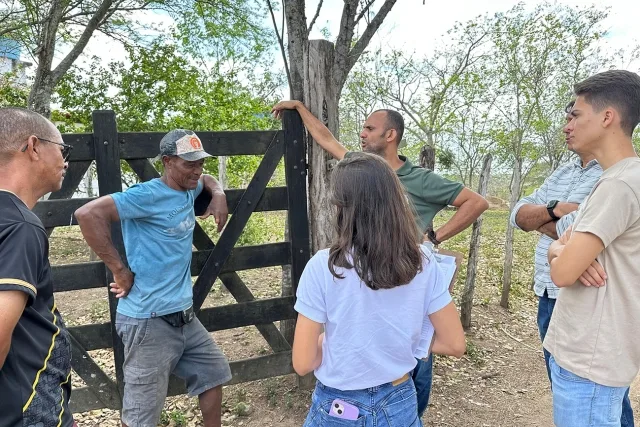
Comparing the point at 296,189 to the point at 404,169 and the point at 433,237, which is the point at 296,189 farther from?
the point at 433,237

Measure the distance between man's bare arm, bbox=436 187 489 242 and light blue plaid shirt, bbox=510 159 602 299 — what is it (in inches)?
9.2

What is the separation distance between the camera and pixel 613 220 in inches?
65.8

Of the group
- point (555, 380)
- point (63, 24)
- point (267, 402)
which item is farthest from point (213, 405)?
point (63, 24)

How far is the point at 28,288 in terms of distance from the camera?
1317 mm

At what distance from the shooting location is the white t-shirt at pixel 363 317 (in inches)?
66.8

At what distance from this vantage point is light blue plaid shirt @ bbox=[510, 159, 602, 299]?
2.84m

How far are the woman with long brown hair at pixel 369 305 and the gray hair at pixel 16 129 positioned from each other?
1.08 metres

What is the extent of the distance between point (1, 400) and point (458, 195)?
8.84ft

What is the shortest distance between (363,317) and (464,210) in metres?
1.74

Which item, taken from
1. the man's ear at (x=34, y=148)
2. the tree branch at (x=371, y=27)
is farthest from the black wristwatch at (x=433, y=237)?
the man's ear at (x=34, y=148)

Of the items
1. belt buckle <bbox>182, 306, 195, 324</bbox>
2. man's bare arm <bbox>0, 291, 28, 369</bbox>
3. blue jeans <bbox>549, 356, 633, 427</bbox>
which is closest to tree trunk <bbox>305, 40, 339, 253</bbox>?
belt buckle <bbox>182, 306, 195, 324</bbox>

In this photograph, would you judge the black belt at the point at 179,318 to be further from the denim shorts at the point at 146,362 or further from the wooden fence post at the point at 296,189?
the wooden fence post at the point at 296,189

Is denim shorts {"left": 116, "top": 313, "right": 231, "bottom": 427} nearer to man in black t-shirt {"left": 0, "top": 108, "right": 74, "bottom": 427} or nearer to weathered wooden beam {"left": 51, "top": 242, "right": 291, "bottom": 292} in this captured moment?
weathered wooden beam {"left": 51, "top": 242, "right": 291, "bottom": 292}

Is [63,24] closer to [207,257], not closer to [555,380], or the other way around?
[207,257]
